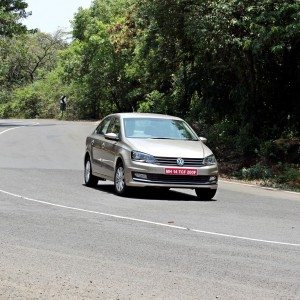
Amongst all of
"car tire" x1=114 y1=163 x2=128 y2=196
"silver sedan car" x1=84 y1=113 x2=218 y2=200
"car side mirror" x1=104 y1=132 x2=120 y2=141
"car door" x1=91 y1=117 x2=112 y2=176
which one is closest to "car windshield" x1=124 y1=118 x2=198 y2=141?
"silver sedan car" x1=84 y1=113 x2=218 y2=200

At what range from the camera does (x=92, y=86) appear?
67.0 metres

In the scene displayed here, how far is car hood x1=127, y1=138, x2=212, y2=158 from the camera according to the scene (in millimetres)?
16234

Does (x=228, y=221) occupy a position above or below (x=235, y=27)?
below

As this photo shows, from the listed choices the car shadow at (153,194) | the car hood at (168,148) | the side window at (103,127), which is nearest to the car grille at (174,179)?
the car hood at (168,148)

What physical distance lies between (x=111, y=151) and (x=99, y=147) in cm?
91

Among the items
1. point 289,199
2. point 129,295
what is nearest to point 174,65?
point 289,199

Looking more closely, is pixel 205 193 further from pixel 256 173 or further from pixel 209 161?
pixel 256 173

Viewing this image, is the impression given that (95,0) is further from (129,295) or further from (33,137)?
(129,295)

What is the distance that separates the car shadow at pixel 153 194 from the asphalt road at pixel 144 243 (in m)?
0.04

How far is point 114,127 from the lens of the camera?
58.6ft

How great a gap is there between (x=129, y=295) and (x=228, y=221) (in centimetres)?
612

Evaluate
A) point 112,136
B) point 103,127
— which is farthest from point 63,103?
point 112,136

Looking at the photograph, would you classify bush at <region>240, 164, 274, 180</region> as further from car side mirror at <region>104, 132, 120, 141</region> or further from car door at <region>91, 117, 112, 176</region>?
car side mirror at <region>104, 132, 120, 141</region>

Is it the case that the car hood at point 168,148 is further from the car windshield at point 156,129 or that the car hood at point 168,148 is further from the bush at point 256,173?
the bush at point 256,173
